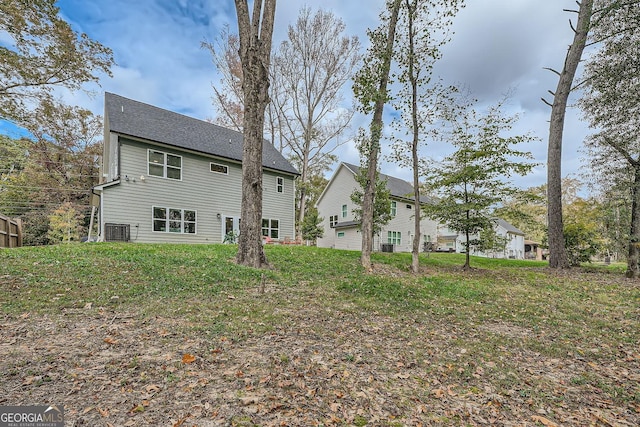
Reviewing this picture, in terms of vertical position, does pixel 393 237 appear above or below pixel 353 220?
below

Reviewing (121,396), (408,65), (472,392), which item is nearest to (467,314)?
(472,392)

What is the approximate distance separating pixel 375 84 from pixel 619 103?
24.6 feet

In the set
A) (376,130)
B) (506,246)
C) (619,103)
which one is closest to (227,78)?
(376,130)

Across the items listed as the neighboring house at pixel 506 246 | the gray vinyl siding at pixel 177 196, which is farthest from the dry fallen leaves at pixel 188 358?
the neighboring house at pixel 506 246

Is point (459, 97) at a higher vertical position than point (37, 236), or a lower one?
higher

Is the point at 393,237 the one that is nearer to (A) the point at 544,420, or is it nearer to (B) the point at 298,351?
(B) the point at 298,351

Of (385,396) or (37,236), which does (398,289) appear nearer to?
(385,396)

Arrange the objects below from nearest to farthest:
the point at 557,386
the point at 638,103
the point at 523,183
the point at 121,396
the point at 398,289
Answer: the point at 121,396 < the point at 557,386 < the point at 398,289 < the point at 638,103 < the point at 523,183

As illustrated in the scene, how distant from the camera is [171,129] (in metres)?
14.2

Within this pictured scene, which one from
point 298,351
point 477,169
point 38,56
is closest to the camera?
point 298,351

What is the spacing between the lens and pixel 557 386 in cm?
285

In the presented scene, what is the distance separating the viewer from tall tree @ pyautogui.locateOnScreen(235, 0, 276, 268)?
7.13 metres

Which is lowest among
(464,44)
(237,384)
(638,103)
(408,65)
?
(237,384)

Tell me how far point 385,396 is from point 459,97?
28.7ft
